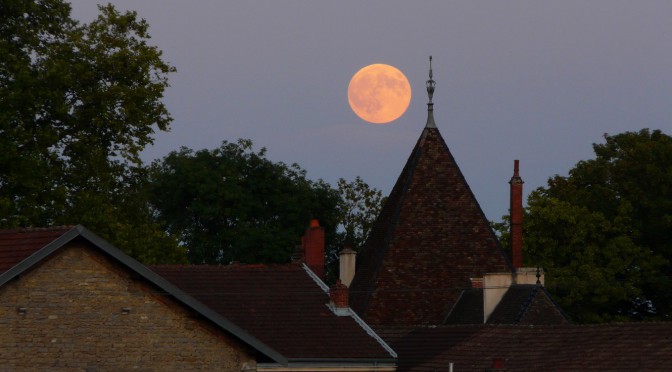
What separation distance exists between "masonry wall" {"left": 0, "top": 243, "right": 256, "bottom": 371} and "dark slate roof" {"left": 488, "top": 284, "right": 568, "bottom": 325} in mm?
17128

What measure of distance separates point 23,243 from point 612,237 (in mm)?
40826

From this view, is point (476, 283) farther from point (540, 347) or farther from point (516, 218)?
point (540, 347)

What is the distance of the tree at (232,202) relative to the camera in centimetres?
7388

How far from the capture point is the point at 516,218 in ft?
181

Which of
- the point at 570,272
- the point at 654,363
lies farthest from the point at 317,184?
the point at 654,363

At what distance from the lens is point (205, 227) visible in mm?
76062

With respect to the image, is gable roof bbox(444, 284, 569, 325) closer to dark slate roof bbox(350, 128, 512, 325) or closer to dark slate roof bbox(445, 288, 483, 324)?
dark slate roof bbox(445, 288, 483, 324)

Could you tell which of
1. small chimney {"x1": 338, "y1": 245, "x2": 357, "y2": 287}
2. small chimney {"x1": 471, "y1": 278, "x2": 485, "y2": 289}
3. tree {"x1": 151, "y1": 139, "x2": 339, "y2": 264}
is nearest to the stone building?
small chimney {"x1": 471, "y1": 278, "x2": 485, "y2": 289}

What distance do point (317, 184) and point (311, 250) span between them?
3175cm

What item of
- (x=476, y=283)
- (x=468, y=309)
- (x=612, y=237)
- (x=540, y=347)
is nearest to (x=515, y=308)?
(x=468, y=309)

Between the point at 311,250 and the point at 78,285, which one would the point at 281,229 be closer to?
the point at 311,250

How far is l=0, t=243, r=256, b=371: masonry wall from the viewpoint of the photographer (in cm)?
3008

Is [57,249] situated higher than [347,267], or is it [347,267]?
[347,267]

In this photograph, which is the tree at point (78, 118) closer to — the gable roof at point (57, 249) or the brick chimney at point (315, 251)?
the brick chimney at point (315, 251)
